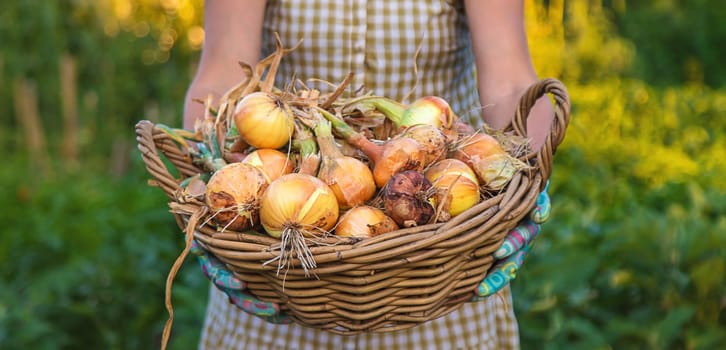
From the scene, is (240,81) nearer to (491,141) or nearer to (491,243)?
(491,141)

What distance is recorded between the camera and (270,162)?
131cm

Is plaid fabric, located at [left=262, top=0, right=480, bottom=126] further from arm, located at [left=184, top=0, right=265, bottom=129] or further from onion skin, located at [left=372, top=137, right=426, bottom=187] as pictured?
onion skin, located at [left=372, top=137, right=426, bottom=187]

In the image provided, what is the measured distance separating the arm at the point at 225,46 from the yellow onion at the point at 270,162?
1.09ft

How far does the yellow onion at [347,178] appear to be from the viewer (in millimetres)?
1257

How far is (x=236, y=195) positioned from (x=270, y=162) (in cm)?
11

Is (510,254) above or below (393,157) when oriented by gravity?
below

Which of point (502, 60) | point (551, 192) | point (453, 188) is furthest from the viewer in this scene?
point (551, 192)

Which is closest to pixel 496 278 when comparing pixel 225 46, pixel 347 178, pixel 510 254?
pixel 510 254

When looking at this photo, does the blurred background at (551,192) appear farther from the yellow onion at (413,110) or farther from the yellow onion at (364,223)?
the yellow onion at (364,223)

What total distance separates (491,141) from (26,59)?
181 inches

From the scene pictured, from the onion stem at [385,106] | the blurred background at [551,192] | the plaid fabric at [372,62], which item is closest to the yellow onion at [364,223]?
the onion stem at [385,106]

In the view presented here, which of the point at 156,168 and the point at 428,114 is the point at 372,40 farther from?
the point at 156,168

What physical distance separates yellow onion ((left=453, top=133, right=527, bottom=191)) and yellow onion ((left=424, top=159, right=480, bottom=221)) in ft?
0.11

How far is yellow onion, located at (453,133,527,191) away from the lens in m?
1.33
